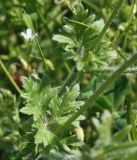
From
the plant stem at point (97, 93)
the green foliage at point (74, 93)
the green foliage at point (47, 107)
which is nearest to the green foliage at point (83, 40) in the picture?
the green foliage at point (74, 93)

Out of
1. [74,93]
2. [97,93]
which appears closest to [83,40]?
[74,93]

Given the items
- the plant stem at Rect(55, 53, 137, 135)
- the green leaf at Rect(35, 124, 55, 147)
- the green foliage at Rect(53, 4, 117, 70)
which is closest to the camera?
the plant stem at Rect(55, 53, 137, 135)

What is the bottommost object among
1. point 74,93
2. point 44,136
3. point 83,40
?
point 44,136

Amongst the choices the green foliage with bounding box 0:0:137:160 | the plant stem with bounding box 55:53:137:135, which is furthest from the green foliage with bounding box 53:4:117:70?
the plant stem with bounding box 55:53:137:135

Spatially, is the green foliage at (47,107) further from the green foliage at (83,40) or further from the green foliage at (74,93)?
the green foliage at (83,40)

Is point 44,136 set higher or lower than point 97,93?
lower

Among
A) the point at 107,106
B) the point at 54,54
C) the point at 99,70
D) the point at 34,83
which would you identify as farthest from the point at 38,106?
the point at 54,54

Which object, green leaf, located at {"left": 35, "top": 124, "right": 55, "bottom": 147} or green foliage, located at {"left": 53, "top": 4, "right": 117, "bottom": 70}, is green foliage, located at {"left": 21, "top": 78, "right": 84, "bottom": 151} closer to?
green leaf, located at {"left": 35, "top": 124, "right": 55, "bottom": 147}

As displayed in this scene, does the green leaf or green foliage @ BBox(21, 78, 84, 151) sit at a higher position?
green foliage @ BBox(21, 78, 84, 151)

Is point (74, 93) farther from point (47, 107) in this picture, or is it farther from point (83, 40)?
point (83, 40)
